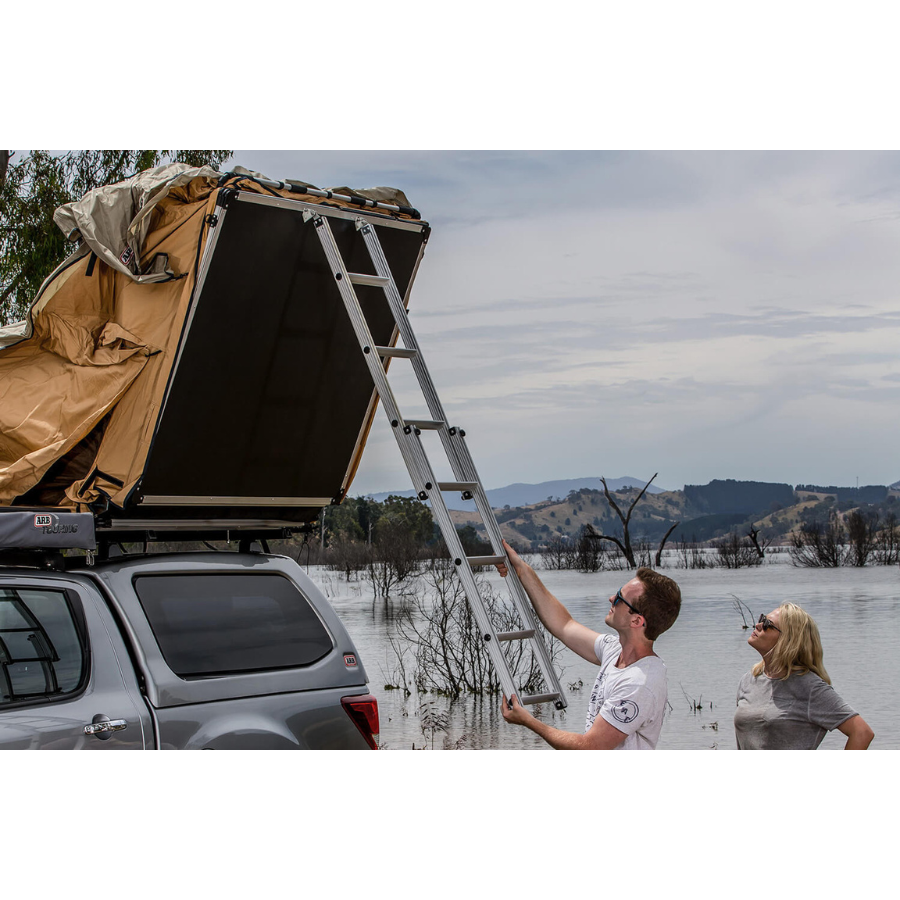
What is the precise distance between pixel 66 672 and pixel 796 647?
9.49ft

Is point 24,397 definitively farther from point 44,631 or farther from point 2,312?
point 2,312

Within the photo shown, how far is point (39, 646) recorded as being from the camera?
149 inches

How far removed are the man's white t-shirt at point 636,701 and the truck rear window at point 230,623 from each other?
135 centimetres

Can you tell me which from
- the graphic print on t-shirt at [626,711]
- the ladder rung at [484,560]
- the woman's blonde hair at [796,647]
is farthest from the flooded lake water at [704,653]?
the graphic print on t-shirt at [626,711]

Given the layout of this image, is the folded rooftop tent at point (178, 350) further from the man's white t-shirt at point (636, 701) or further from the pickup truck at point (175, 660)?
the man's white t-shirt at point (636, 701)

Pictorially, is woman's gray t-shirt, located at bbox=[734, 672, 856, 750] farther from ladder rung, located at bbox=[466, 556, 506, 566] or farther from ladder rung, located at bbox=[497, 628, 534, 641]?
ladder rung, located at bbox=[466, 556, 506, 566]

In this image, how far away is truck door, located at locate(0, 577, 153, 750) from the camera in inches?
140

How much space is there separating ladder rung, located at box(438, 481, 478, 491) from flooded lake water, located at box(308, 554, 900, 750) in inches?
142

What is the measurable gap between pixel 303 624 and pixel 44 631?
3.33 feet

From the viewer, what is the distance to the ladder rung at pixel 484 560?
389cm

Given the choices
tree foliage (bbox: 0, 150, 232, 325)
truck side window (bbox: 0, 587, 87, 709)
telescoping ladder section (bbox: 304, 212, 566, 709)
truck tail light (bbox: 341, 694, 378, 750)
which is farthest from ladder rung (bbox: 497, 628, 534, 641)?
tree foliage (bbox: 0, 150, 232, 325)

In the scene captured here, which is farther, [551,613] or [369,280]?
[369,280]

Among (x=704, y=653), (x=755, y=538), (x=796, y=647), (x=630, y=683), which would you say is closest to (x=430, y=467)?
(x=630, y=683)

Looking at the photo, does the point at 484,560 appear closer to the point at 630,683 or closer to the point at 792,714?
the point at 630,683
